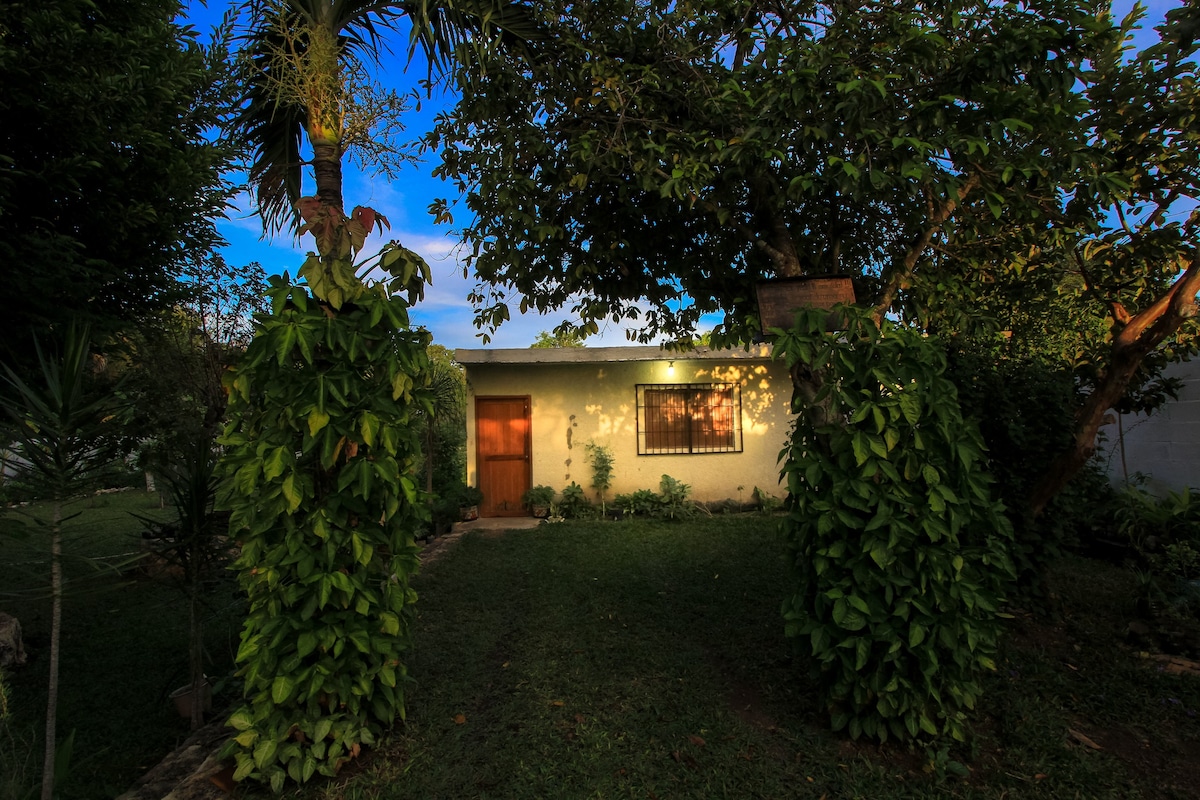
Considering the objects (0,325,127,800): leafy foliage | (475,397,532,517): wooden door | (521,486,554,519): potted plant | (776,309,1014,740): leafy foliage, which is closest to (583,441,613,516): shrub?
(521,486,554,519): potted plant

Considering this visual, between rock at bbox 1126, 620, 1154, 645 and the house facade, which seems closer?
rock at bbox 1126, 620, 1154, 645

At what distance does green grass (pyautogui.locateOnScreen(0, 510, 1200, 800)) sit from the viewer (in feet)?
9.08

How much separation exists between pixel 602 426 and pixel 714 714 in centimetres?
689

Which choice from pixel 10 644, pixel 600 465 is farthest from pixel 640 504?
pixel 10 644

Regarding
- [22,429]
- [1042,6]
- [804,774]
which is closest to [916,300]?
[1042,6]

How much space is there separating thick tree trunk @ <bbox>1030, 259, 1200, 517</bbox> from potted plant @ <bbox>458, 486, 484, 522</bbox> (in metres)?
7.33

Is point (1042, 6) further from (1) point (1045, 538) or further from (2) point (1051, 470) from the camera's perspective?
(1) point (1045, 538)

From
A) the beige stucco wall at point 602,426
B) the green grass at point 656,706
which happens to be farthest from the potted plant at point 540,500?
the green grass at point 656,706

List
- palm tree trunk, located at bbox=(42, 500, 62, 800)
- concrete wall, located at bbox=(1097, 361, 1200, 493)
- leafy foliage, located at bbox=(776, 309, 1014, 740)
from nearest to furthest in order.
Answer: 1. palm tree trunk, located at bbox=(42, 500, 62, 800)
2. leafy foliage, located at bbox=(776, 309, 1014, 740)
3. concrete wall, located at bbox=(1097, 361, 1200, 493)

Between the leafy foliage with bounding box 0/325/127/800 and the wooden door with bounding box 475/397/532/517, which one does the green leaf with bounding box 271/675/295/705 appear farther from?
the wooden door with bounding box 475/397/532/517

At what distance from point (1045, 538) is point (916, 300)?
1.88 metres

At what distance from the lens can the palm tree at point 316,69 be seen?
9.80 feet

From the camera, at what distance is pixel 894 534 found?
2.71 metres

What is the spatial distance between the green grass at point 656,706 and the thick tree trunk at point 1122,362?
3.40ft
